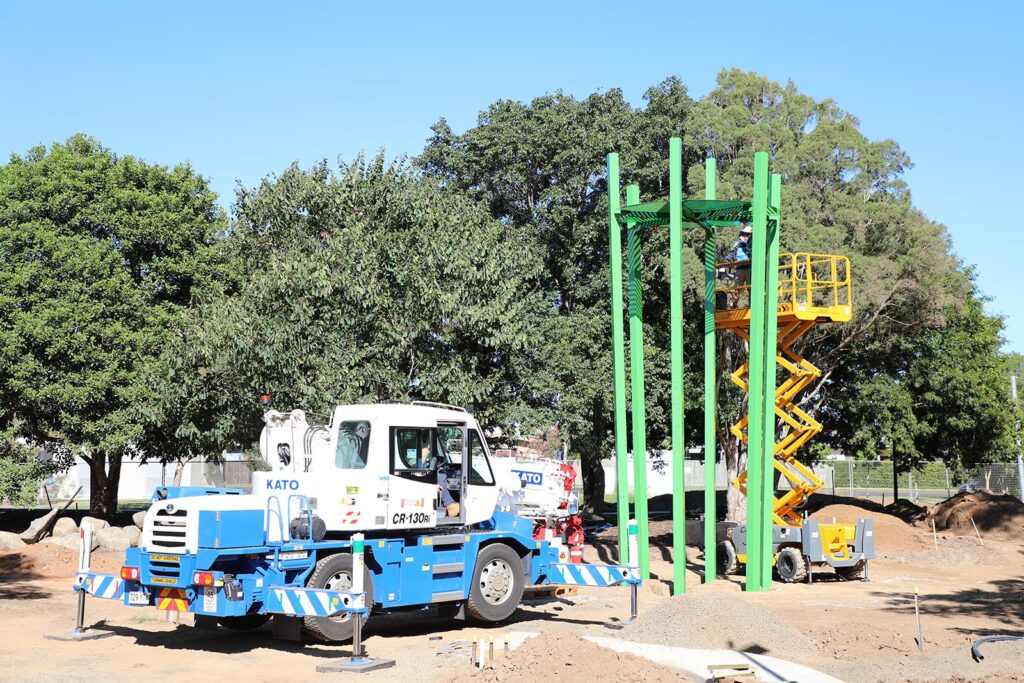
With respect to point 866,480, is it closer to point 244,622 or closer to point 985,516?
point 985,516

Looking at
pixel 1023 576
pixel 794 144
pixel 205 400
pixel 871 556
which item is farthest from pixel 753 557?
pixel 794 144

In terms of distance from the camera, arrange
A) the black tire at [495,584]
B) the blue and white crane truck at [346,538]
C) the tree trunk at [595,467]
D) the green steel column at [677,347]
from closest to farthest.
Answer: the blue and white crane truck at [346,538]
the black tire at [495,584]
the green steel column at [677,347]
the tree trunk at [595,467]

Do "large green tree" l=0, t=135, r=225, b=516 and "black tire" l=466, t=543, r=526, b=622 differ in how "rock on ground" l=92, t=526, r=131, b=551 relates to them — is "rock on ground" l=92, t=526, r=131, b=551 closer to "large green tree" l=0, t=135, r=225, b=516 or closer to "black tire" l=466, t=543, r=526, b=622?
"large green tree" l=0, t=135, r=225, b=516

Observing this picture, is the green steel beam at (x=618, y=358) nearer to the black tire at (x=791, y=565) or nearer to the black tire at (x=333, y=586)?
the black tire at (x=791, y=565)

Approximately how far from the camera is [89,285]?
30750 millimetres

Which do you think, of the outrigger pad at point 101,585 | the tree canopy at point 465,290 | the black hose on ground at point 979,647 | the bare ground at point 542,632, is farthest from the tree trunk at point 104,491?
the black hose on ground at point 979,647

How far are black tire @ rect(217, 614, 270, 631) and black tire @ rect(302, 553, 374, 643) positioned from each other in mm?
1169

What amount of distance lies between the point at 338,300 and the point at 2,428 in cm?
1419

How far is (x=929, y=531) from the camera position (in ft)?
108

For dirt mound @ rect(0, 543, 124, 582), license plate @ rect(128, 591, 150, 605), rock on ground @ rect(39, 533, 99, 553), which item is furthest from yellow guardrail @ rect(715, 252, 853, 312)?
rock on ground @ rect(39, 533, 99, 553)

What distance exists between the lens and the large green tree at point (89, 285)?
2962cm

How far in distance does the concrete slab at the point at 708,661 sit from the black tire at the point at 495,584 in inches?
89.7

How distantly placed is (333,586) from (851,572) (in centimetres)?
1401

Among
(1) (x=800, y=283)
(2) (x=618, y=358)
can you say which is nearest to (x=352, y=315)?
(2) (x=618, y=358)
